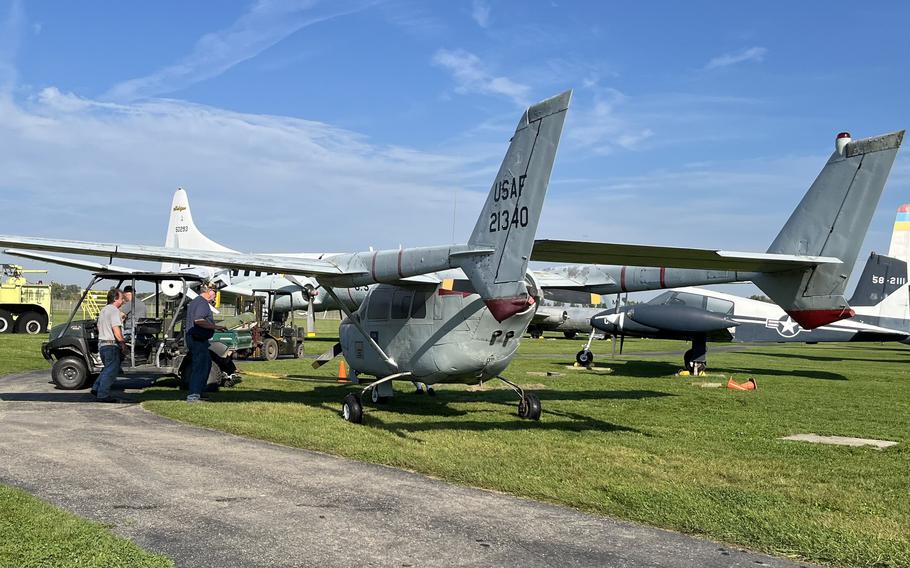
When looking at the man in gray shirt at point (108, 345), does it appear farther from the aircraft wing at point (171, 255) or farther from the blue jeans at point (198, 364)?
the aircraft wing at point (171, 255)

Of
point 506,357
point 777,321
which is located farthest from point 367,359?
point 777,321

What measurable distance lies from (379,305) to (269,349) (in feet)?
46.7

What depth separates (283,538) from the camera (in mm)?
5195

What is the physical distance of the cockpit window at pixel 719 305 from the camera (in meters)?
22.6

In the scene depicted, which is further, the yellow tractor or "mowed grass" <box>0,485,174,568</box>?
the yellow tractor

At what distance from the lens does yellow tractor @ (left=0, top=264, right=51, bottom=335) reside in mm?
36562

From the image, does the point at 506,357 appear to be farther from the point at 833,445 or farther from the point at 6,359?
the point at 6,359

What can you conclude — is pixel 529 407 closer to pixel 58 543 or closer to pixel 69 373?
pixel 58 543

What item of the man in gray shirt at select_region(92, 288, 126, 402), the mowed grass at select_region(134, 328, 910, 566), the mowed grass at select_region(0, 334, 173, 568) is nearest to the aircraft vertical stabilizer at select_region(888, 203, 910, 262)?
the mowed grass at select_region(134, 328, 910, 566)

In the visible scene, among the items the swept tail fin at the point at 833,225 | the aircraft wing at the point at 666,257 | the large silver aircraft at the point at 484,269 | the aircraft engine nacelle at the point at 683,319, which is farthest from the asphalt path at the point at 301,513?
the aircraft engine nacelle at the point at 683,319

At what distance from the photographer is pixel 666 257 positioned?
8.96m

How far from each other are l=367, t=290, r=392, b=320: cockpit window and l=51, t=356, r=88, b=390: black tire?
21.2ft

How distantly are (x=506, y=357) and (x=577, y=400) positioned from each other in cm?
415

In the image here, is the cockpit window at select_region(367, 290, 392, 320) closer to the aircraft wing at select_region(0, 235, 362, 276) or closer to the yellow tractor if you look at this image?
the aircraft wing at select_region(0, 235, 362, 276)
